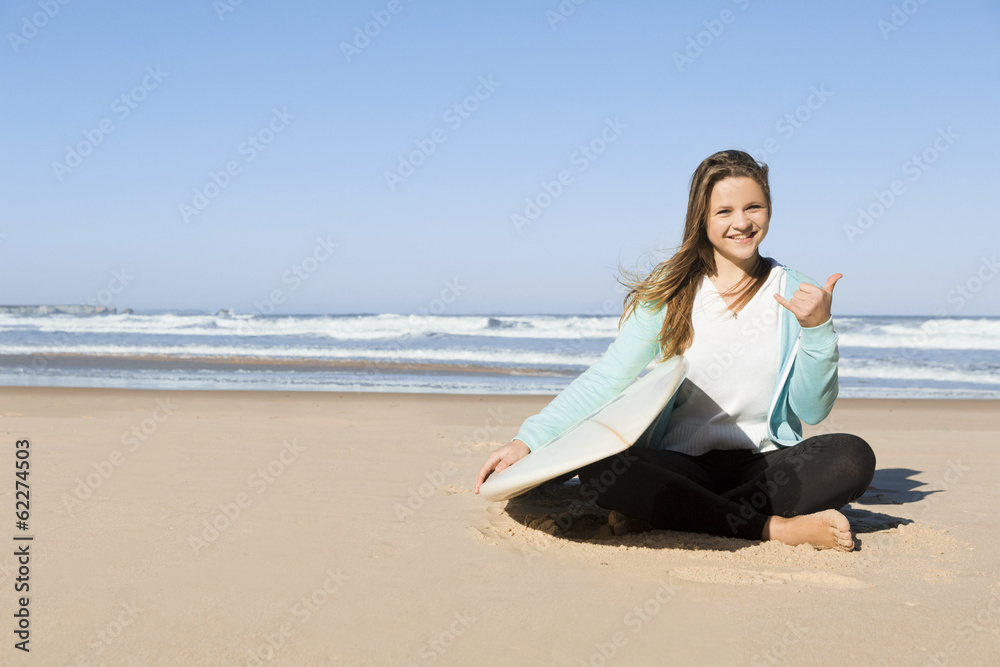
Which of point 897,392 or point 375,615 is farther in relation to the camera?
point 897,392

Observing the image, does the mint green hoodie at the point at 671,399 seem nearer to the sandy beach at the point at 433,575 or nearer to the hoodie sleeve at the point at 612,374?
the hoodie sleeve at the point at 612,374

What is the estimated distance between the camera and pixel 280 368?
12641mm

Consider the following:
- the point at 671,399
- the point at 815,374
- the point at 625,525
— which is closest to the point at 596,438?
the point at 671,399

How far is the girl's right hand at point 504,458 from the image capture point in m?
2.60

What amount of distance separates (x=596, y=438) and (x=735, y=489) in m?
0.65

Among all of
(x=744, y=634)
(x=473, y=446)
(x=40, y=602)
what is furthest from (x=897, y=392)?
(x=40, y=602)

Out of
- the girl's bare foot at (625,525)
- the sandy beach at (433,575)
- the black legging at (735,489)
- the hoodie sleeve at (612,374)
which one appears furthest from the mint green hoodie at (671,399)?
the sandy beach at (433,575)

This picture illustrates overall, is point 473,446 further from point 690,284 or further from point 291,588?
point 291,588

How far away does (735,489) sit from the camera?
2.68m

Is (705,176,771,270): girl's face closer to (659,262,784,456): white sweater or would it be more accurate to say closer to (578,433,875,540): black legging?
(659,262,784,456): white sweater

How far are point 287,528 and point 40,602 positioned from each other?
3.01 feet

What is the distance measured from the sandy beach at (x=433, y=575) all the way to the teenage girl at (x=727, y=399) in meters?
0.13

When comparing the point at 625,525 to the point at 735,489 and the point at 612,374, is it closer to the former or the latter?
the point at 735,489

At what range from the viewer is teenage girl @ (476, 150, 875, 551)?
8.38 feet
